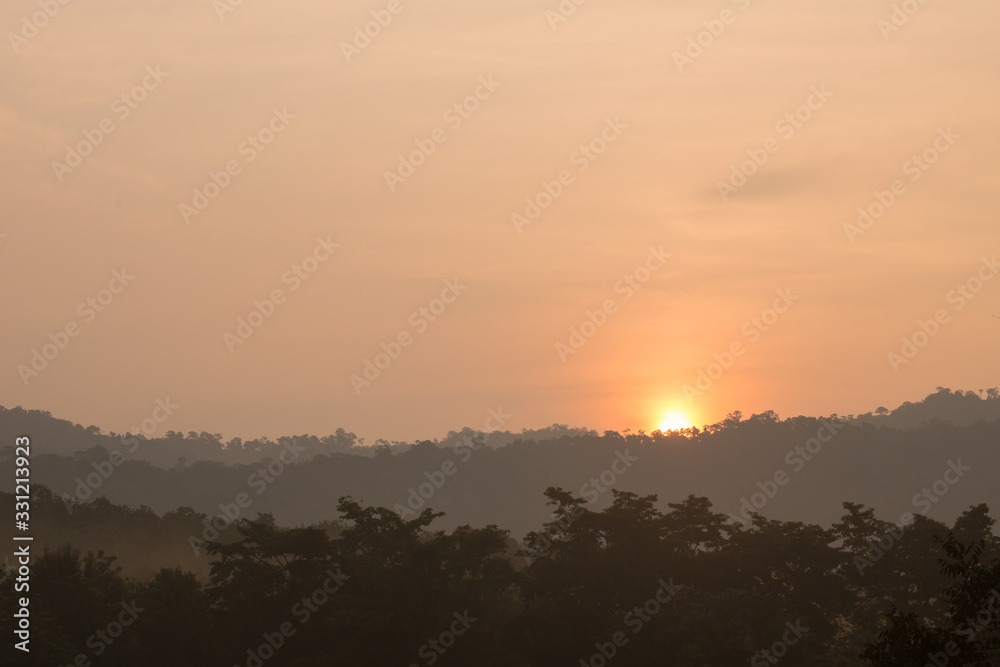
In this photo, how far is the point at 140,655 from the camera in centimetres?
4969

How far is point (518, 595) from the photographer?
175ft

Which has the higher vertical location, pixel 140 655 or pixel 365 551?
pixel 365 551

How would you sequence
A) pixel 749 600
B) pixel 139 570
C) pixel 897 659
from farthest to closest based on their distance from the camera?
pixel 139 570
pixel 749 600
pixel 897 659

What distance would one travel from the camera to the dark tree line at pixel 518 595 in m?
47.8

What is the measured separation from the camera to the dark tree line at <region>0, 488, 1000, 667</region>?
47.8 meters

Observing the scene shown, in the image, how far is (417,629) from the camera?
49.7 metres

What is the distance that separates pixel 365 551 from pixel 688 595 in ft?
51.1

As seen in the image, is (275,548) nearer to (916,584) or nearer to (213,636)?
(213,636)

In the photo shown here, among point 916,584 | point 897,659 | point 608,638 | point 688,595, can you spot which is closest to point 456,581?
point 608,638

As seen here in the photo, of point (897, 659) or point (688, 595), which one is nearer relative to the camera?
point (897, 659)

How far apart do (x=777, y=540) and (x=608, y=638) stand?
361 inches

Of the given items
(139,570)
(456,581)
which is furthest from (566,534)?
(139,570)

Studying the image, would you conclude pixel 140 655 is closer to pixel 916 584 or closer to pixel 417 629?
pixel 417 629

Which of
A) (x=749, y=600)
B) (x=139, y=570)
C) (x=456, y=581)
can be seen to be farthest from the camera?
(x=139, y=570)
